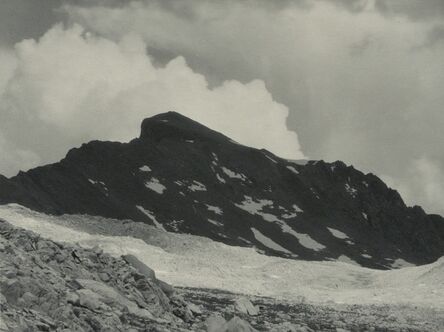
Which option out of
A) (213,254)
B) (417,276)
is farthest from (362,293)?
(213,254)

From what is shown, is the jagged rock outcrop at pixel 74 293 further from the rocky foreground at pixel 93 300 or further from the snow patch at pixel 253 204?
the snow patch at pixel 253 204

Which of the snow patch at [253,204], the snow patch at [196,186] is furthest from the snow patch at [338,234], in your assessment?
the snow patch at [196,186]

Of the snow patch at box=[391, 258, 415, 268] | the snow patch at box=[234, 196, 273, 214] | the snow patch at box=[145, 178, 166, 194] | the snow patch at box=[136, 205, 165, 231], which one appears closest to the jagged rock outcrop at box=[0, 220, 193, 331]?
the snow patch at box=[136, 205, 165, 231]

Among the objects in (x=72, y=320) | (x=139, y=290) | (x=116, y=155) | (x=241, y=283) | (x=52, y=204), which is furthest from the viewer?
(x=116, y=155)

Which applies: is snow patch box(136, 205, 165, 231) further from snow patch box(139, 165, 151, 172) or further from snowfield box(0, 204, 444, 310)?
snowfield box(0, 204, 444, 310)

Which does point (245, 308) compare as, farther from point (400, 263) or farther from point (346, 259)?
point (400, 263)

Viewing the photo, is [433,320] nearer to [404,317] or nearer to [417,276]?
[404,317]
